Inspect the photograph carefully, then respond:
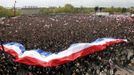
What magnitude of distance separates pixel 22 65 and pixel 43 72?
0.82 m

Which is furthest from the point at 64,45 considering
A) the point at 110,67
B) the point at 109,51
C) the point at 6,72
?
the point at 6,72

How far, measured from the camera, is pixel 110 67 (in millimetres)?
16062

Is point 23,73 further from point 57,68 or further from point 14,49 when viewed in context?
point 14,49

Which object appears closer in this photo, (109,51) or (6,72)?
(6,72)

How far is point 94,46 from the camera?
49.7ft

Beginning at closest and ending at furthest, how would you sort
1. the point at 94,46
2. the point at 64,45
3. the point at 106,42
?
the point at 94,46, the point at 106,42, the point at 64,45

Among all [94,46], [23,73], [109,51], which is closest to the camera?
[23,73]

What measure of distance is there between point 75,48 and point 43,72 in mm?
1681

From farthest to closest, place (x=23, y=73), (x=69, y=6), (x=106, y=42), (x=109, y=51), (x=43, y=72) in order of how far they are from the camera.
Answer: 1. (x=69, y=6)
2. (x=109, y=51)
3. (x=106, y=42)
4. (x=43, y=72)
5. (x=23, y=73)

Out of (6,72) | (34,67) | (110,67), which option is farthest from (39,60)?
(110,67)

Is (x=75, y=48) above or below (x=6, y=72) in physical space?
above

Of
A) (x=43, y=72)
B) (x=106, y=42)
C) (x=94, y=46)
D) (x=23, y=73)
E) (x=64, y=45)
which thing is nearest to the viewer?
(x=23, y=73)

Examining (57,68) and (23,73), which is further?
(57,68)

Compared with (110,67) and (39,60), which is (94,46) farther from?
(39,60)
